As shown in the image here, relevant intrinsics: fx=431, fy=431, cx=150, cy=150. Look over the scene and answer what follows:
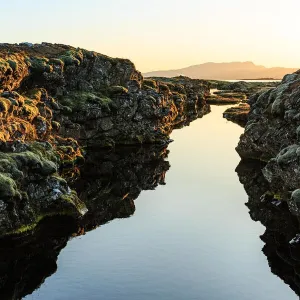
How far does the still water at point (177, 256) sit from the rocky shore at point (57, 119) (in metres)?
6.86

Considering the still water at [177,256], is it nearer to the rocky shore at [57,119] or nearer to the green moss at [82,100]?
the rocky shore at [57,119]

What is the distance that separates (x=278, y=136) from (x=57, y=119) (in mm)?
44689

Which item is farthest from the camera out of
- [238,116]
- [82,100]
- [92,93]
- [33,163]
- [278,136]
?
[238,116]

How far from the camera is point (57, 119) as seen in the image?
89625 millimetres

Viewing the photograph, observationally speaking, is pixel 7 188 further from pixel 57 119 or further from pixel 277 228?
pixel 57 119

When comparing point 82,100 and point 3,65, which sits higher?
point 3,65

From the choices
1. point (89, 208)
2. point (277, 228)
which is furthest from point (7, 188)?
point (277, 228)

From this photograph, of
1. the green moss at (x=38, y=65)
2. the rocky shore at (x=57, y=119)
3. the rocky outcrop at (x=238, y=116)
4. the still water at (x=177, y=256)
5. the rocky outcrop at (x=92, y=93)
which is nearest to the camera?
the still water at (x=177, y=256)

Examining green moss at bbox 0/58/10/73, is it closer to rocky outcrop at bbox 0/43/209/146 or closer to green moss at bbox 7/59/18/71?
green moss at bbox 7/59/18/71

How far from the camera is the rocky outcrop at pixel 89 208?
37125mm

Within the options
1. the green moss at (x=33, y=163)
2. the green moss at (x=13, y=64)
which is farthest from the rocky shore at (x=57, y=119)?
the green moss at (x=33, y=163)

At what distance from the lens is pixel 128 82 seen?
109000 mm

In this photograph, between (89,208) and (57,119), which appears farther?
(57,119)

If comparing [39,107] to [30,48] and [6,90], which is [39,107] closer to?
[6,90]
